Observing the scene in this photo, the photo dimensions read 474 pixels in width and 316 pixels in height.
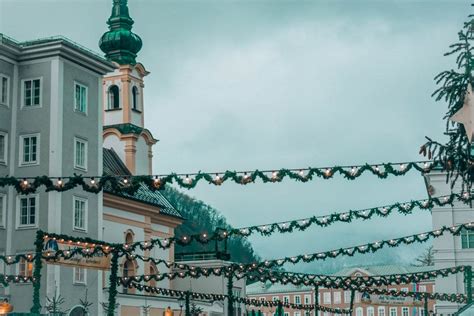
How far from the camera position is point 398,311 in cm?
13100

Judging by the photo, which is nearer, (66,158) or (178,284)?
(66,158)

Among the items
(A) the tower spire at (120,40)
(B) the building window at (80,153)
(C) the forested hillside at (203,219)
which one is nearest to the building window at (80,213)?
(B) the building window at (80,153)

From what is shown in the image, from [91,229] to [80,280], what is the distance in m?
2.83

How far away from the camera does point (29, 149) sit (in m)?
49.0

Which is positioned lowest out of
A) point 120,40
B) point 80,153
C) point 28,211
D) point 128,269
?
point 128,269

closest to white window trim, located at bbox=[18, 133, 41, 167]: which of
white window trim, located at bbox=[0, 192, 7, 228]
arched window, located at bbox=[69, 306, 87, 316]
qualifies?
white window trim, located at bbox=[0, 192, 7, 228]

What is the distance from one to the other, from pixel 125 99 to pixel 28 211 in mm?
20064

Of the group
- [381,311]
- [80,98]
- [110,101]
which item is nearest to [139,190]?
[110,101]

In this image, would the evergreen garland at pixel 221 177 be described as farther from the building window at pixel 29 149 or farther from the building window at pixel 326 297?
the building window at pixel 326 297

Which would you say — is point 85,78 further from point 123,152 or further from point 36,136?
point 123,152

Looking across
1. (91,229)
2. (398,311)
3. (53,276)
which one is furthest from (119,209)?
(398,311)

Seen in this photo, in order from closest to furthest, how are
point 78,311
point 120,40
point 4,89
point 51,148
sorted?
point 51,148 < point 4,89 < point 78,311 < point 120,40

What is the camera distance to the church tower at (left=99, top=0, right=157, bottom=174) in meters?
66.5

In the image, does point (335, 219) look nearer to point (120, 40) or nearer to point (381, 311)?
point (120, 40)
